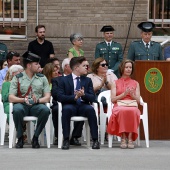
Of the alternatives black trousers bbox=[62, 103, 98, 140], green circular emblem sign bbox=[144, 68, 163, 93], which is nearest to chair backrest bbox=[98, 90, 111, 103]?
green circular emblem sign bbox=[144, 68, 163, 93]

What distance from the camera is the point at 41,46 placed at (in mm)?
19094

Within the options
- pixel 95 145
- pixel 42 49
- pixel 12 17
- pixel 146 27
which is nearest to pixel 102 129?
pixel 95 145

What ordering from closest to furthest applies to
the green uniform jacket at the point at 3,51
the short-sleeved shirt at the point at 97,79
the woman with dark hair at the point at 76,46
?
the short-sleeved shirt at the point at 97,79, the woman with dark hair at the point at 76,46, the green uniform jacket at the point at 3,51

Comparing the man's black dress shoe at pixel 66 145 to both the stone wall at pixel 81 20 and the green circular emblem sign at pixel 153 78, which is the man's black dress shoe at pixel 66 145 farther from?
the stone wall at pixel 81 20

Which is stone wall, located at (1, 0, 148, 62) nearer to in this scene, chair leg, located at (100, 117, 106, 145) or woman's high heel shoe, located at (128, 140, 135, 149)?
chair leg, located at (100, 117, 106, 145)

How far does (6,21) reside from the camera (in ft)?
67.8

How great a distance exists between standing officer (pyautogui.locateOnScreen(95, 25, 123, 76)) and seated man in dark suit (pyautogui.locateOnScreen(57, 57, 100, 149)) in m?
3.18

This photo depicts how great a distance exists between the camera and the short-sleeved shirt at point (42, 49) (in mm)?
18984

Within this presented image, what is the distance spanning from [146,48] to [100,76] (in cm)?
146

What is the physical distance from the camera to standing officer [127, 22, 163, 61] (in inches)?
695

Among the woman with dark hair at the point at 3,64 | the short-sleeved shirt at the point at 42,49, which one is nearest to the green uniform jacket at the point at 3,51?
the short-sleeved shirt at the point at 42,49
